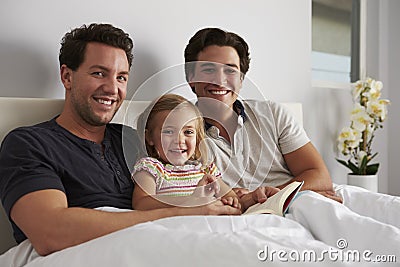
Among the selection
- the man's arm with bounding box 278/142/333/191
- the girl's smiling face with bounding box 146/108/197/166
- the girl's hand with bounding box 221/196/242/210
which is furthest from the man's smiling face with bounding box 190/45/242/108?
the man's arm with bounding box 278/142/333/191

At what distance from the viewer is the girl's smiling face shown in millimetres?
1317

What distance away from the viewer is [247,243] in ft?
3.30

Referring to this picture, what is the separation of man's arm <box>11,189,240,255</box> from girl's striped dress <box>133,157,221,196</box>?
0.13m

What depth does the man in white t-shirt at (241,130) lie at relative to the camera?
1.46 metres

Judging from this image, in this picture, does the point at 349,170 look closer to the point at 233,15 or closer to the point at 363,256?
the point at 233,15

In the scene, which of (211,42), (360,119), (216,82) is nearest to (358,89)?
(360,119)

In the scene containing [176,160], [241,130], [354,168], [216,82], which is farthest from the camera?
[354,168]

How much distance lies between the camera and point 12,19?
1737 mm

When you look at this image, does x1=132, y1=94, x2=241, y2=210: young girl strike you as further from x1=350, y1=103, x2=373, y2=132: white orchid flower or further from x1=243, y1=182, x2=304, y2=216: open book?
x1=350, y1=103, x2=373, y2=132: white orchid flower

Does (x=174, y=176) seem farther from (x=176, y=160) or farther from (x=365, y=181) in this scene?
(x=365, y=181)

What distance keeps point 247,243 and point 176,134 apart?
0.40 metres

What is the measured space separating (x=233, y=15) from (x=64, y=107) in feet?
3.56
